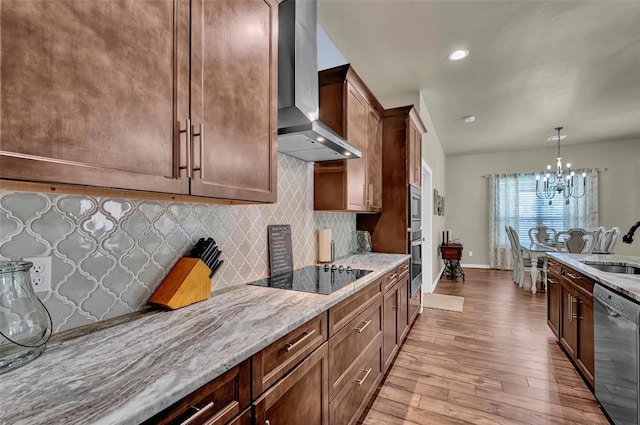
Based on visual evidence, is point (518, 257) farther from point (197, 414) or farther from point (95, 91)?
point (95, 91)

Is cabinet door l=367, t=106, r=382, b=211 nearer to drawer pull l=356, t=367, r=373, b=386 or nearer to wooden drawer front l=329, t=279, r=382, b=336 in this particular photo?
wooden drawer front l=329, t=279, r=382, b=336

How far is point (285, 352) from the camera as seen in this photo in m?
1.10

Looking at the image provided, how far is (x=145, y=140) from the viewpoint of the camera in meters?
0.91

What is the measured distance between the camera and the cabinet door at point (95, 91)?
0.66 metres

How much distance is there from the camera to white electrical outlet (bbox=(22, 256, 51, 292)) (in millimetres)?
926

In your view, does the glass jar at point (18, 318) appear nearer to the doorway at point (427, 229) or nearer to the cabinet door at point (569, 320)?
the cabinet door at point (569, 320)

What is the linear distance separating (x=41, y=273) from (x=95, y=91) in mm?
616

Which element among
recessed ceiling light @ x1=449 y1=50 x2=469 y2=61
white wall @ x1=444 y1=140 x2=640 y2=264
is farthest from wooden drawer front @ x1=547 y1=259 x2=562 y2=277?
white wall @ x1=444 y1=140 x2=640 y2=264

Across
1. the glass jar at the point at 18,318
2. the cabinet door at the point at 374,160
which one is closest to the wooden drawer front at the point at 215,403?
the glass jar at the point at 18,318

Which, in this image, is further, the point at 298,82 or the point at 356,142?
the point at 356,142

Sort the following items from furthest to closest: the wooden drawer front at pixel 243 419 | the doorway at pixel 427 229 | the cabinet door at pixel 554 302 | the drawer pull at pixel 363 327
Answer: the doorway at pixel 427 229
the cabinet door at pixel 554 302
the drawer pull at pixel 363 327
the wooden drawer front at pixel 243 419

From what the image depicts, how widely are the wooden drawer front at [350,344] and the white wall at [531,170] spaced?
21.7 feet

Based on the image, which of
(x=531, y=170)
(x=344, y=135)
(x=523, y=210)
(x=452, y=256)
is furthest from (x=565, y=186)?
(x=344, y=135)


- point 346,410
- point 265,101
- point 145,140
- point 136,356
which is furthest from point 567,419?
point 145,140
